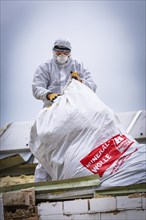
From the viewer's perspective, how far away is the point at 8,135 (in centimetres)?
638

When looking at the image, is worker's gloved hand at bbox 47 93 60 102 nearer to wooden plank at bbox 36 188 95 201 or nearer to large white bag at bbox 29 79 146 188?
large white bag at bbox 29 79 146 188

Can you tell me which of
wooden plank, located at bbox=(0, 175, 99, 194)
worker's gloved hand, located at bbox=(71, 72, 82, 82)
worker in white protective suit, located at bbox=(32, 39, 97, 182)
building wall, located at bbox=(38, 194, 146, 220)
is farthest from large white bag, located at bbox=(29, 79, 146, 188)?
worker in white protective suit, located at bbox=(32, 39, 97, 182)

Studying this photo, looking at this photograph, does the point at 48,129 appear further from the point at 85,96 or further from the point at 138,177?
the point at 138,177

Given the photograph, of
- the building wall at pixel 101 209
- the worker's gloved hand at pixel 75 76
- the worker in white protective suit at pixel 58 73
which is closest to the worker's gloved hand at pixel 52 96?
the worker in white protective suit at pixel 58 73

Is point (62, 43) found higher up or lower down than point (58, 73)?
higher up

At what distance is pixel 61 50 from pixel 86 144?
A: 1226 mm

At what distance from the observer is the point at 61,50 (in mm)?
4934

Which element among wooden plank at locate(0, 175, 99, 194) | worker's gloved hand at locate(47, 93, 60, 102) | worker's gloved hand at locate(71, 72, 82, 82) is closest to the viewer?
wooden plank at locate(0, 175, 99, 194)

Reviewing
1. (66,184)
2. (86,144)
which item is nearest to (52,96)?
(86,144)

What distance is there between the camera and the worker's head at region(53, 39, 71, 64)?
4.91 meters

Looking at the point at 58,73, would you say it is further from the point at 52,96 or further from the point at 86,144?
the point at 86,144

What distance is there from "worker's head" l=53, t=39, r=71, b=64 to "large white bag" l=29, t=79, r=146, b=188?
2.05 ft

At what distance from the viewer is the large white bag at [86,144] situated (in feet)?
13.0

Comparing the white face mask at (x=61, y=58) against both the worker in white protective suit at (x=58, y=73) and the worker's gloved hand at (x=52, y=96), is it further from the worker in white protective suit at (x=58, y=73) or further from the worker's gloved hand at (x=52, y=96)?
the worker's gloved hand at (x=52, y=96)
